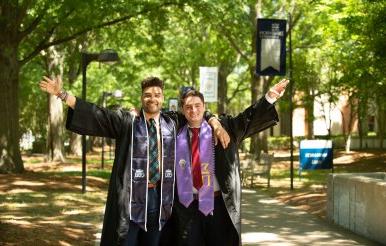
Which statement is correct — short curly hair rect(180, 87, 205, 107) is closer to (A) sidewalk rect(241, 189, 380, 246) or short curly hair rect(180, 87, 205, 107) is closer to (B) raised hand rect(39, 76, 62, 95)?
(B) raised hand rect(39, 76, 62, 95)

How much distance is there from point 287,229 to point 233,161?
16.3ft

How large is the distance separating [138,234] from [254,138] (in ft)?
67.6

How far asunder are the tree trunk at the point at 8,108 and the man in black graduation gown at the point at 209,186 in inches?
542

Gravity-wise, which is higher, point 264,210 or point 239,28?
point 239,28

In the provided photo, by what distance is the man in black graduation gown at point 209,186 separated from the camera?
14.9 feet

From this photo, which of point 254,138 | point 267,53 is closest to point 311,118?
point 254,138

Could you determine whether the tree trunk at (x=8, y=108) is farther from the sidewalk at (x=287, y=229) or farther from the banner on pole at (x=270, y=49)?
the sidewalk at (x=287, y=229)

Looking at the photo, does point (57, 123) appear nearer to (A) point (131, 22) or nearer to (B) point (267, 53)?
(A) point (131, 22)

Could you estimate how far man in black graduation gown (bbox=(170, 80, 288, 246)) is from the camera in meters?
4.53

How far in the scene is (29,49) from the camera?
75.8ft

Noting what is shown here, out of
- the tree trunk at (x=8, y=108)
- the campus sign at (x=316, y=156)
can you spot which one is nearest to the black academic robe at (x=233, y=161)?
the campus sign at (x=316, y=156)

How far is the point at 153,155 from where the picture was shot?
4.50 metres

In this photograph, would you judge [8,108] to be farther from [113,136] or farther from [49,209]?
[113,136]

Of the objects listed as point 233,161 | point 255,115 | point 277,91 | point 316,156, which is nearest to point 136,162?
point 233,161
